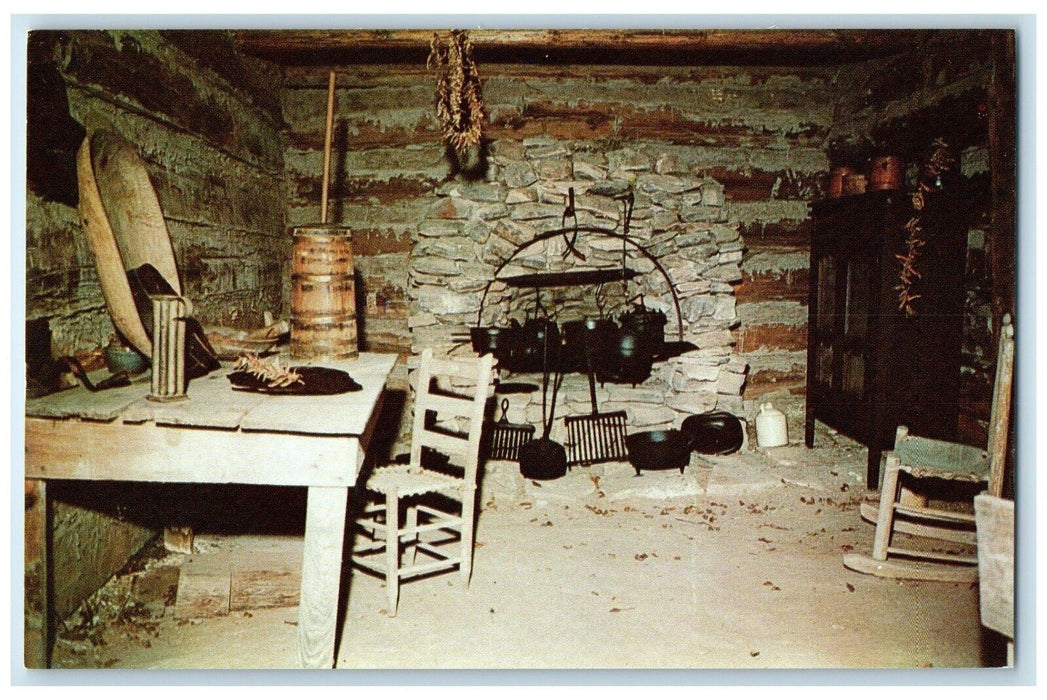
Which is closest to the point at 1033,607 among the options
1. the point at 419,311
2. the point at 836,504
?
the point at 836,504

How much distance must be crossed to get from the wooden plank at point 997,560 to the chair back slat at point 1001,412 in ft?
0.84

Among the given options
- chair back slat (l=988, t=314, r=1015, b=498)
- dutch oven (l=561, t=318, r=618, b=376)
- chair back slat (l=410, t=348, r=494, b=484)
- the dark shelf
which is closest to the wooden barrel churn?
chair back slat (l=410, t=348, r=494, b=484)

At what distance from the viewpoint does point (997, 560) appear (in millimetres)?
2041

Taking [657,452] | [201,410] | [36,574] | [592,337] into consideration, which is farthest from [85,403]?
[657,452]

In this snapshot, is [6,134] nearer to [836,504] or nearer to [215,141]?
[215,141]

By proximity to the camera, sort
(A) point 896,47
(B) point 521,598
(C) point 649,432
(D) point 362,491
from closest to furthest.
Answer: (B) point 521,598
(D) point 362,491
(A) point 896,47
(C) point 649,432

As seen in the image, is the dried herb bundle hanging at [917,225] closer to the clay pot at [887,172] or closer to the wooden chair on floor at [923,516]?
the clay pot at [887,172]

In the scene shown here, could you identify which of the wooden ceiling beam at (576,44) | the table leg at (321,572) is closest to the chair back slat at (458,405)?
the table leg at (321,572)

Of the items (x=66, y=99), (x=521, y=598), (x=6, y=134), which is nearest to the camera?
(x=6, y=134)

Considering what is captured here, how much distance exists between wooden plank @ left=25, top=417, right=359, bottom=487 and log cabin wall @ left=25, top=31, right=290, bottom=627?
1.19 feet

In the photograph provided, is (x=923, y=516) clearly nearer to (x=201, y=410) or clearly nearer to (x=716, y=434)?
(x=716, y=434)

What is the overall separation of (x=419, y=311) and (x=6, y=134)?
273 centimetres

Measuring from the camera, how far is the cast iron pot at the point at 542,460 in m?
4.22
